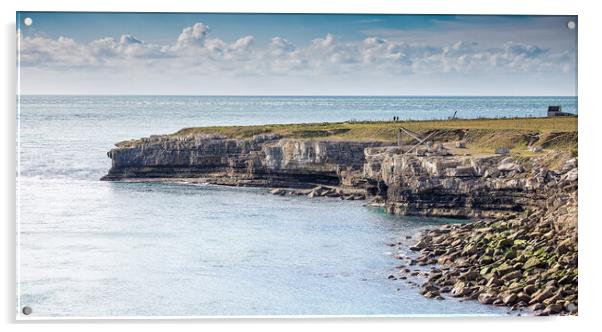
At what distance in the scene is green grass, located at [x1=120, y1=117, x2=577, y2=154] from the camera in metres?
19.2

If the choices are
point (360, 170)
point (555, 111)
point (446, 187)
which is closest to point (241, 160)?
point (360, 170)

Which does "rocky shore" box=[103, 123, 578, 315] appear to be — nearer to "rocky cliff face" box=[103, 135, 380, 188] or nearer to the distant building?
"rocky cliff face" box=[103, 135, 380, 188]

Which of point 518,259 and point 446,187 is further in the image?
point 446,187

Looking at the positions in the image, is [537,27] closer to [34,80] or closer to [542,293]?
[542,293]

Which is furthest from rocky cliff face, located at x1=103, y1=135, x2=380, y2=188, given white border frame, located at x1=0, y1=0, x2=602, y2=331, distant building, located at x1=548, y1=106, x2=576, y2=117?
white border frame, located at x1=0, y1=0, x2=602, y2=331

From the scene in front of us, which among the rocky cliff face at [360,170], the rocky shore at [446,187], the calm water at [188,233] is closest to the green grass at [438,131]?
the rocky shore at [446,187]

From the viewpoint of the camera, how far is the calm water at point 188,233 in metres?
14.4

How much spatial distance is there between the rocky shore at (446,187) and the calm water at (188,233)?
640 millimetres

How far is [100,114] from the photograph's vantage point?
1758 centimetres

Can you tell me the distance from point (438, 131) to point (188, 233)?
16.8ft

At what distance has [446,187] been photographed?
20.7 metres

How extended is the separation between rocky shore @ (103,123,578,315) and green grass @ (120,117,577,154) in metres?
0.19
